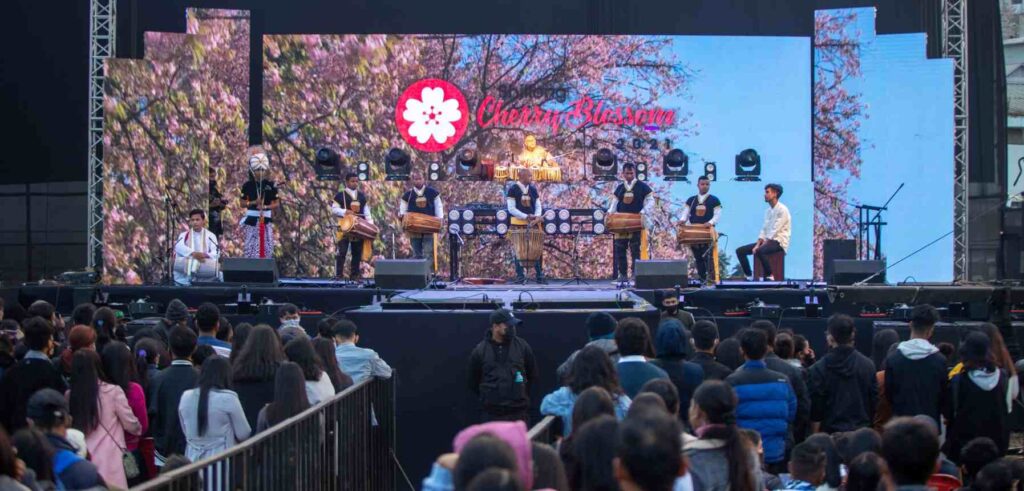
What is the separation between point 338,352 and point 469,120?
1258cm

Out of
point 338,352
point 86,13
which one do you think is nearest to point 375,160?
point 86,13

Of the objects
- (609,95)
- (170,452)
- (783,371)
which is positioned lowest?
(170,452)

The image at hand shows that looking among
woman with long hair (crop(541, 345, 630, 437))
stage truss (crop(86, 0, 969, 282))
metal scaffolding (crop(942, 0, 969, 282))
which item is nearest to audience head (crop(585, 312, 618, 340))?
woman with long hair (crop(541, 345, 630, 437))

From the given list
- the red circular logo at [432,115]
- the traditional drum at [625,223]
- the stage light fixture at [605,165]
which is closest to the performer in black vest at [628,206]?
the traditional drum at [625,223]

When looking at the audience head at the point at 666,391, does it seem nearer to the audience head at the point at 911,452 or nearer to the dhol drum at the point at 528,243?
the audience head at the point at 911,452

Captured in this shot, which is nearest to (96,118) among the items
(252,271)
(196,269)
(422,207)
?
(196,269)

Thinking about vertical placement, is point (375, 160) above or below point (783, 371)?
above

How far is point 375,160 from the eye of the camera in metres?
20.6

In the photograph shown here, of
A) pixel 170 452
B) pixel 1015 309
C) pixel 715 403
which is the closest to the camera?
pixel 715 403

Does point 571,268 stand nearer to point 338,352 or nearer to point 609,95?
point 609,95

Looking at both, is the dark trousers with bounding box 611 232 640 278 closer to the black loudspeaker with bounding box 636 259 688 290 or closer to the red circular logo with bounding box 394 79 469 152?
the red circular logo with bounding box 394 79 469 152

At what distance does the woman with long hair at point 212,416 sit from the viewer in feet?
22.4

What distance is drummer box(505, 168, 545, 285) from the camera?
18.7m

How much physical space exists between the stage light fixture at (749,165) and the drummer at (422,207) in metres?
4.93
